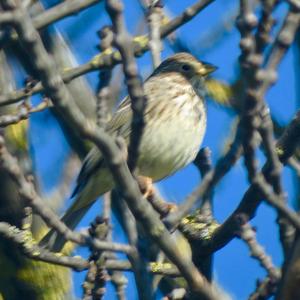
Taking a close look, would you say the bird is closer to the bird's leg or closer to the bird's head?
the bird's head

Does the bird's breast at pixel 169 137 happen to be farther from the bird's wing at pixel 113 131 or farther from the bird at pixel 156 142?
the bird's wing at pixel 113 131

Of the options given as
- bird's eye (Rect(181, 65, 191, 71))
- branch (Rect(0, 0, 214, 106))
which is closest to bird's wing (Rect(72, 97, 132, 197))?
bird's eye (Rect(181, 65, 191, 71))

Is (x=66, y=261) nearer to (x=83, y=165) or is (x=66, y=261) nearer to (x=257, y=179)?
(x=257, y=179)

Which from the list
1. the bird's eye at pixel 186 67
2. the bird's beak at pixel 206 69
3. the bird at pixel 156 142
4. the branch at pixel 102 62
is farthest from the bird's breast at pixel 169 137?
the branch at pixel 102 62

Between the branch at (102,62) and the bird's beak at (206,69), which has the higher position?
the bird's beak at (206,69)

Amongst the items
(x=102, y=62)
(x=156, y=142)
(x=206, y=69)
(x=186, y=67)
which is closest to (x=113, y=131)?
(x=156, y=142)

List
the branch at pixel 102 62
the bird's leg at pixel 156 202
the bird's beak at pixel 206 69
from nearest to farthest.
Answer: the bird's leg at pixel 156 202 → the branch at pixel 102 62 → the bird's beak at pixel 206 69

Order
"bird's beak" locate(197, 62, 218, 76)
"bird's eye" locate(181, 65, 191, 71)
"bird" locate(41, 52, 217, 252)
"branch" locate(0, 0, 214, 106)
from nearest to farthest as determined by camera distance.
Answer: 1. "branch" locate(0, 0, 214, 106)
2. "bird" locate(41, 52, 217, 252)
3. "bird's beak" locate(197, 62, 218, 76)
4. "bird's eye" locate(181, 65, 191, 71)

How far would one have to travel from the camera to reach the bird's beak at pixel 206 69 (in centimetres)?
688

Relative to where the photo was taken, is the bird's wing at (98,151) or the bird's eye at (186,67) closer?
the bird's wing at (98,151)

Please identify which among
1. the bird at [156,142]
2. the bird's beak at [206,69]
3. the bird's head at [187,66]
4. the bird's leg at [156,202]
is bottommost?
the bird's leg at [156,202]

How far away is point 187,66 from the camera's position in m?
7.19

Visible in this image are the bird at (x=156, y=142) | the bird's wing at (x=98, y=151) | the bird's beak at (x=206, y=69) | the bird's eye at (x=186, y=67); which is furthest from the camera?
the bird's eye at (x=186, y=67)

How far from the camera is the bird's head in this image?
275 inches
